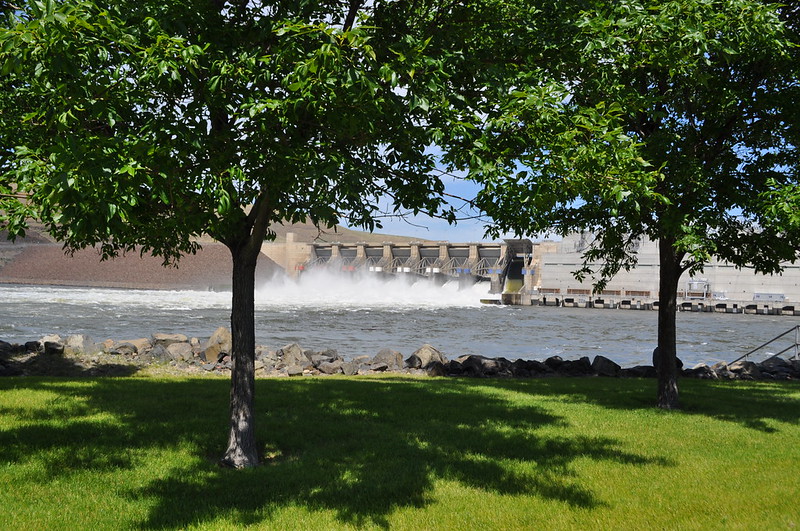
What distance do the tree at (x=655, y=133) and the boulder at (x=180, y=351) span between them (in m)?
12.9

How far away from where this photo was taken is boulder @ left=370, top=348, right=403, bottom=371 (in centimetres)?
2114

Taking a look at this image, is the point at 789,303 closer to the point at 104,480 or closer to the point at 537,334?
the point at 537,334

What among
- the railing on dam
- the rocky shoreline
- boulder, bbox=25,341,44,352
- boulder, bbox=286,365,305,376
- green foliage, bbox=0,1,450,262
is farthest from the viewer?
the railing on dam

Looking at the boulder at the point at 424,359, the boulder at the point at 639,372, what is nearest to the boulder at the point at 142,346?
the boulder at the point at 424,359

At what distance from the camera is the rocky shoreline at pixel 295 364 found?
1898 centimetres

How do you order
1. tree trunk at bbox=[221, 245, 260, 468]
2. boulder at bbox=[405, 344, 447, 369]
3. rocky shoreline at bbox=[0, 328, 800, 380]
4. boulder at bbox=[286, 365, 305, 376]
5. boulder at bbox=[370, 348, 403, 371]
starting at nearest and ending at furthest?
tree trunk at bbox=[221, 245, 260, 468] → rocky shoreline at bbox=[0, 328, 800, 380] → boulder at bbox=[286, 365, 305, 376] → boulder at bbox=[370, 348, 403, 371] → boulder at bbox=[405, 344, 447, 369]

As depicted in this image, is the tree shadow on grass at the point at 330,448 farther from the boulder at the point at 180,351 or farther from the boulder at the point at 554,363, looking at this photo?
the boulder at the point at 554,363

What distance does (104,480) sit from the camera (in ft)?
24.2

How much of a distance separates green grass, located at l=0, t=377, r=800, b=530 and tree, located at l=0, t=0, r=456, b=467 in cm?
123

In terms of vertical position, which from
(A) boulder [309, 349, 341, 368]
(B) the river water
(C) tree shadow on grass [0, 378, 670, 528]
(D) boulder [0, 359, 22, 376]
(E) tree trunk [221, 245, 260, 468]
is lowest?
(B) the river water

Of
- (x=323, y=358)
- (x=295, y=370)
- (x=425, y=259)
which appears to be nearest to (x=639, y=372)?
(x=323, y=358)

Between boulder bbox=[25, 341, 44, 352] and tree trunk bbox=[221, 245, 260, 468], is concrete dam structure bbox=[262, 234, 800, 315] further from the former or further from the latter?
tree trunk bbox=[221, 245, 260, 468]

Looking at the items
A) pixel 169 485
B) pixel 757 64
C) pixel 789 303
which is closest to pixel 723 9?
pixel 757 64

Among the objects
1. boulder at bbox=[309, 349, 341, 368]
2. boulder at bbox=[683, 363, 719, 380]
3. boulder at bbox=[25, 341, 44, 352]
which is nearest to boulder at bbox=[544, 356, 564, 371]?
boulder at bbox=[683, 363, 719, 380]
